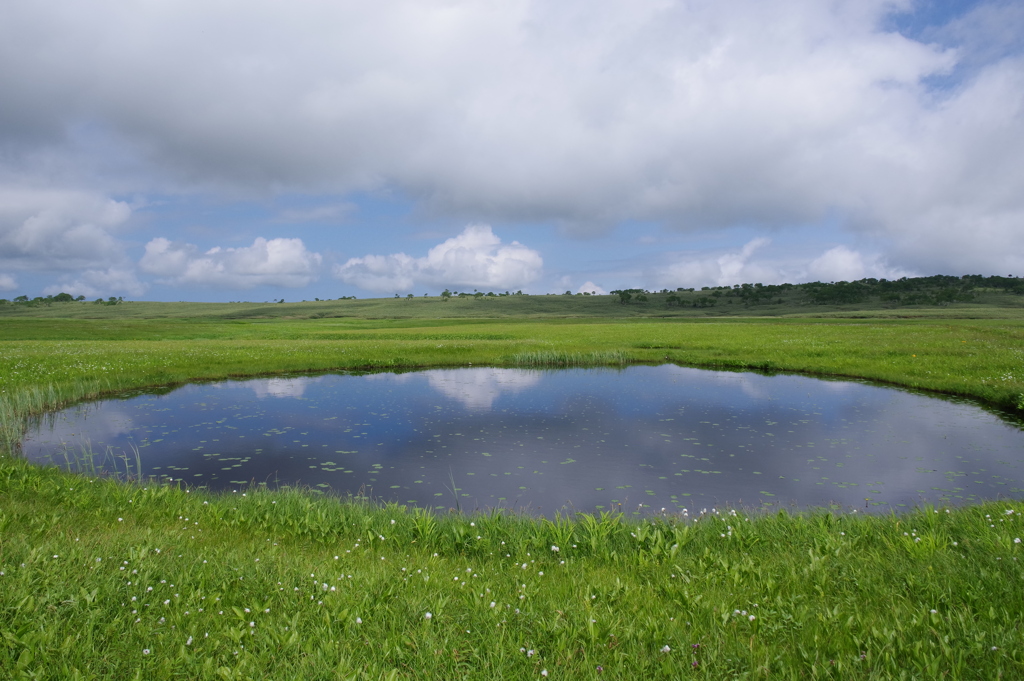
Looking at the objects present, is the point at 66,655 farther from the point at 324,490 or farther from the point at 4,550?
the point at 324,490

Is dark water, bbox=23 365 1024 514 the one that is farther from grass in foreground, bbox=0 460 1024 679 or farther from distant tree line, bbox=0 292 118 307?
distant tree line, bbox=0 292 118 307

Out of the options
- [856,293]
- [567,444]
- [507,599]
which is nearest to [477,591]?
[507,599]

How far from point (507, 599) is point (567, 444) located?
9.95 m

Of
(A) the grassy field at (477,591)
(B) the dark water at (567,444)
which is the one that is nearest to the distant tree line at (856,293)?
(B) the dark water at (567,444)

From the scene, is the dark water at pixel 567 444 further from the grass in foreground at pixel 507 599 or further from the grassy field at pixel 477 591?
the grass in foreground at pixel 507 599

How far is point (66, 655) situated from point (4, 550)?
2414 mm

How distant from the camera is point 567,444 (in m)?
15.6

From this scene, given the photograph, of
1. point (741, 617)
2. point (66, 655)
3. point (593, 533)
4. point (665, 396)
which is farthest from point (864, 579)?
point (665, 396)

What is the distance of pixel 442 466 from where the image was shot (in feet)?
44.5

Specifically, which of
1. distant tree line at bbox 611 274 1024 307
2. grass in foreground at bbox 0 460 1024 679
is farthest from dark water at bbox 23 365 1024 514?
distant tree line at bbox 611 274 1024 307

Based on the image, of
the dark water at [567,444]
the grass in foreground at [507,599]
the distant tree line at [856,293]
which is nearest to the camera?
the grass in foreground at [507,599]

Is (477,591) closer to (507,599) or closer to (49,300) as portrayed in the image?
(507,599)

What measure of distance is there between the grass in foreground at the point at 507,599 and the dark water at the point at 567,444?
307cm

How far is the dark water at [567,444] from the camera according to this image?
11797 mm
